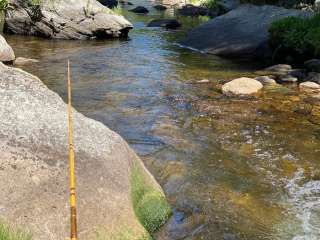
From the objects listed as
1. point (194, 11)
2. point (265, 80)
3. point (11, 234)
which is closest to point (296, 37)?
point (265, 80)

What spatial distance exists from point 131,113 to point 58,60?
21.6 ft

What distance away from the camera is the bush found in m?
17.0

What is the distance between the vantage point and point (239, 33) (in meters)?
20.3

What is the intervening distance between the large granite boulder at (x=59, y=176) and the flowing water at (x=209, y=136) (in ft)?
2.34

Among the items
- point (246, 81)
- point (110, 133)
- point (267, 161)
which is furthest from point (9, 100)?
point (246, 81)

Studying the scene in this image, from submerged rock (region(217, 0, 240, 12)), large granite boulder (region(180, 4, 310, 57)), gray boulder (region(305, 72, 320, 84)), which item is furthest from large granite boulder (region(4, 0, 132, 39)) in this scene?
submerged rock (region(217, 0, 240, 12))

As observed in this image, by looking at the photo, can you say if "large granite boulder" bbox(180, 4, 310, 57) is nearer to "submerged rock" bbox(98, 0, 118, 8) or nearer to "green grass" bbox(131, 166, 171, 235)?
"green grass" bbox(131, 166, 171, 235)

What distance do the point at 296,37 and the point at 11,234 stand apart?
1473cm

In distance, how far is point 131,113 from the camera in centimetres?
1129

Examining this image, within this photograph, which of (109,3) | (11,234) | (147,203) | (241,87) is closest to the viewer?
(11,234)

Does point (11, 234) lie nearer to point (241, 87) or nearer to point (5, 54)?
point (241, 87)

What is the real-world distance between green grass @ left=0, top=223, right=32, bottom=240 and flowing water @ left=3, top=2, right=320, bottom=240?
172 centimetres

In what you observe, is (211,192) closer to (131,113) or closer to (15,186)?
(15,186)

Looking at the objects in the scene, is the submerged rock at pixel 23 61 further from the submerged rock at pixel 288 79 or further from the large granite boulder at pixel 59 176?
the large granite boulder at pixel 59 176
